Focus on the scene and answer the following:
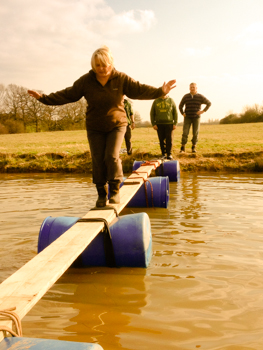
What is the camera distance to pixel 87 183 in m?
9.80

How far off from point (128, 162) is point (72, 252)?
9.15m

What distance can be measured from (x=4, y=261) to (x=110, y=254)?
1263 millimetres

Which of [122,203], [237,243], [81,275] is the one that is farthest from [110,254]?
[237,243]

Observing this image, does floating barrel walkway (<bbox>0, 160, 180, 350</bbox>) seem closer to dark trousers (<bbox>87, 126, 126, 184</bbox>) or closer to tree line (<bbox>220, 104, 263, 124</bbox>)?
dark trousers (<bbox>87, 126, 126, 184</bbox>)

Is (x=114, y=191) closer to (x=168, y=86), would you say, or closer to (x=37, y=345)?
(x=168, y=86)

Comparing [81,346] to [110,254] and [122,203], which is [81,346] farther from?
[122,203]

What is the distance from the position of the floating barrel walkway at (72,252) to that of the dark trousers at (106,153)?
16.9 inches

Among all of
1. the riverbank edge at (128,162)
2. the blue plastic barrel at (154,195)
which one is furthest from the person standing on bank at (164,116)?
the blue plastic barrel at (154,195)

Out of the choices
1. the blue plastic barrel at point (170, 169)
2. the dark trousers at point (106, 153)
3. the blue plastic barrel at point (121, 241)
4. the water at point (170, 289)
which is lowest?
the water at point (170, 289)

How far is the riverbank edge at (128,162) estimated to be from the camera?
11.3 m

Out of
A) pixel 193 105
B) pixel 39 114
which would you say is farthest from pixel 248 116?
pixel 193 105

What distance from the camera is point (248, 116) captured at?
45.9m

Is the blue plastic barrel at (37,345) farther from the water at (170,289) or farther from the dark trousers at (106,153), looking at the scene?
the dark trousers at (106,153)

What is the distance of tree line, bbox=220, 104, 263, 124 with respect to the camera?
44344 millimetres
